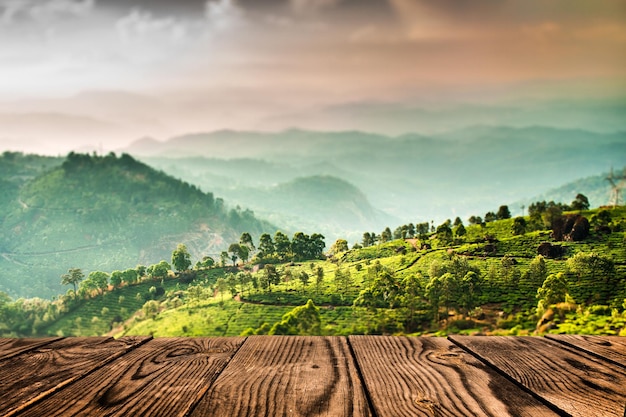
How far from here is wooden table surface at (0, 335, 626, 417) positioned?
1.36 meters

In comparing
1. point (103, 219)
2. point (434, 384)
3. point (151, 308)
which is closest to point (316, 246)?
point (151, 308)

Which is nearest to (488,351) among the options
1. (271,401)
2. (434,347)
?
(434,347)

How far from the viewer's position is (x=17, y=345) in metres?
2.22

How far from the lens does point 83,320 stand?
21.2 m

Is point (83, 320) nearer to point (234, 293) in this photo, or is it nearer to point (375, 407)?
point (234, 293)

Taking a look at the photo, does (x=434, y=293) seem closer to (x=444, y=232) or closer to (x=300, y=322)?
(x=444, y=232)

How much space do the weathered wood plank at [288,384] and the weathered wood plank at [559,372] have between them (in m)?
0.65

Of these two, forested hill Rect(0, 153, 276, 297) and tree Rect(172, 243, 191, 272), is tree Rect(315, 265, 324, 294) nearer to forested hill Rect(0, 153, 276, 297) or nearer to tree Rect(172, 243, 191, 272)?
tree Rect(172, 243, 191, 272)

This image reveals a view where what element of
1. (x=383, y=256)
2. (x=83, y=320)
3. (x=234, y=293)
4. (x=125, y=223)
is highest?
(x=125, y=223)

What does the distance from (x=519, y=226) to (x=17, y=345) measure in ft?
38.2

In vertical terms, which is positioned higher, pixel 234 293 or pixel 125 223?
pixel 125 223

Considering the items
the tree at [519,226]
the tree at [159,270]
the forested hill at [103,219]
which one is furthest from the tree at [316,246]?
the forested hill at [103,219]

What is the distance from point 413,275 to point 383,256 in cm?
153

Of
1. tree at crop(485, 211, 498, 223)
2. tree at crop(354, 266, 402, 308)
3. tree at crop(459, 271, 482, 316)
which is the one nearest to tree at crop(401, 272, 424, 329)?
tree at crop(354, 266, 402, 308)
